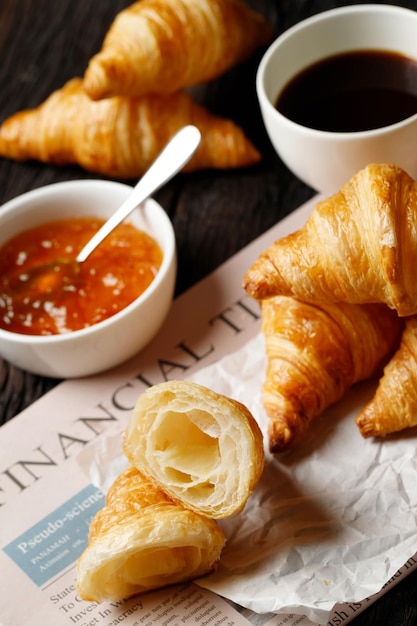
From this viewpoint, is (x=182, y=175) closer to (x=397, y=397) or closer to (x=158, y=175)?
(x=158, y=175)

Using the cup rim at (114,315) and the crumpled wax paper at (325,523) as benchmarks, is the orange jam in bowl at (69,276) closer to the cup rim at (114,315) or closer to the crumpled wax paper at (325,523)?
the cup rim at (114,315)

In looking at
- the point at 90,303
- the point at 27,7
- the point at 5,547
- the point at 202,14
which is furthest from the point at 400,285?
the point at 27,7

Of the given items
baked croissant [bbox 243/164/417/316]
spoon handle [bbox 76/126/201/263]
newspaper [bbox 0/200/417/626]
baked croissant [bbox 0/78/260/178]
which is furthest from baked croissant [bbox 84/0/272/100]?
baked croissant [bbox 243/164/417/316]

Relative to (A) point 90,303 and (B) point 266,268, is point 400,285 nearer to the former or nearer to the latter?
(B) point 266,268

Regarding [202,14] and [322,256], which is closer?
[322,256]

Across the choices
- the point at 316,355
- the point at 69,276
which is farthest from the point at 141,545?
the point at 69,276

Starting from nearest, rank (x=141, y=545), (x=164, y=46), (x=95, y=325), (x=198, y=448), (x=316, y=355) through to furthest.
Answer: (x=141, y=545)
(x=198, y=448)
(x=316, y=355)
(x=95, y=325)
(x=164, y=46)
